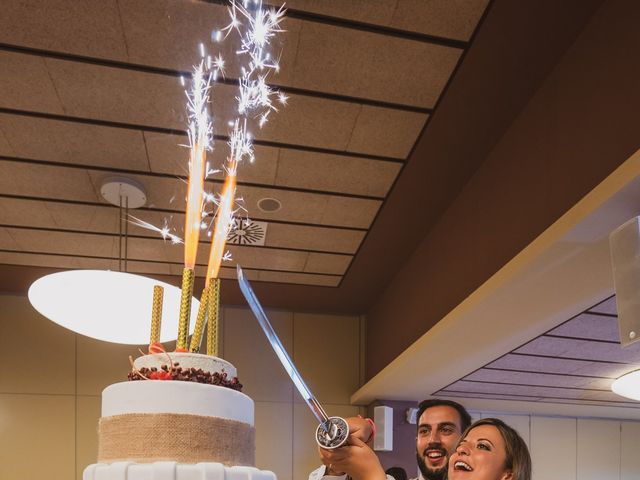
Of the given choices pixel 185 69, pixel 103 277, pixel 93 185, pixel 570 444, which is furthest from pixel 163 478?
pixel 570 444

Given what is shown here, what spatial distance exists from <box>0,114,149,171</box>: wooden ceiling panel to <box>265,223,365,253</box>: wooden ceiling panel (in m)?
1.14

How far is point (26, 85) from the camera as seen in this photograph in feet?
10.1

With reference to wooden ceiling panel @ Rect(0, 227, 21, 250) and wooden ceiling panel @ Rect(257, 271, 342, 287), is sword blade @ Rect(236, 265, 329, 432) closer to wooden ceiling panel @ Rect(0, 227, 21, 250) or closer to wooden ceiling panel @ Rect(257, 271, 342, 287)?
wooden ceiling panel @ Rect(0, 227, 21, 250)

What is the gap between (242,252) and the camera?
16.6 feet

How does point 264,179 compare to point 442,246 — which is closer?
point 264,179

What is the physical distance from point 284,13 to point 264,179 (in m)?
1.43

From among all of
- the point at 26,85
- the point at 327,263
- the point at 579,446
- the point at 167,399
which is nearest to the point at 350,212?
the point at 327,263

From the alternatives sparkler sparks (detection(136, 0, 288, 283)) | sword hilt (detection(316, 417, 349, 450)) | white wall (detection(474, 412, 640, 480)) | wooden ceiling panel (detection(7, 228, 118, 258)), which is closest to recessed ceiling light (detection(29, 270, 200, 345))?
sparkler sparks (detection(136, 0, 288, 283))

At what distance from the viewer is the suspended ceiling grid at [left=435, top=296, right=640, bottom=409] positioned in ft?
13.5

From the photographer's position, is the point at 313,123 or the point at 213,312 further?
the point at 313,123

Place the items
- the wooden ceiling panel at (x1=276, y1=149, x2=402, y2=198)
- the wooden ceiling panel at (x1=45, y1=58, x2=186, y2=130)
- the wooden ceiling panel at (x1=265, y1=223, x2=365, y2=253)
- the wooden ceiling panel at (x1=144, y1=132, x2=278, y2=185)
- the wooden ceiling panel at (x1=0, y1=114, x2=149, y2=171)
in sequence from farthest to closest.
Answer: the wooden ceiling panel at (x1=265, y1=223, x2=365, y2=253), the wooden ceiling panel at (x1=276, y1=149, x2=402, y2=198), the wooden ceiling panel at (x1=144, y1=132, x2=278, y2=185), the wooden ceiling panel at (x1=0, y1=114, x2=149, y2=171), the wooden ceiling panel at (x1=45, y1=58, x2=186, y2=130)

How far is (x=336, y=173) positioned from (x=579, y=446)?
4.96 metres

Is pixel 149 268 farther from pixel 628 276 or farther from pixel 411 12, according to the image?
pixel 628 276

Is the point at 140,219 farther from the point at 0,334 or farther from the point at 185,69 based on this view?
Answer: the point at 0,334
